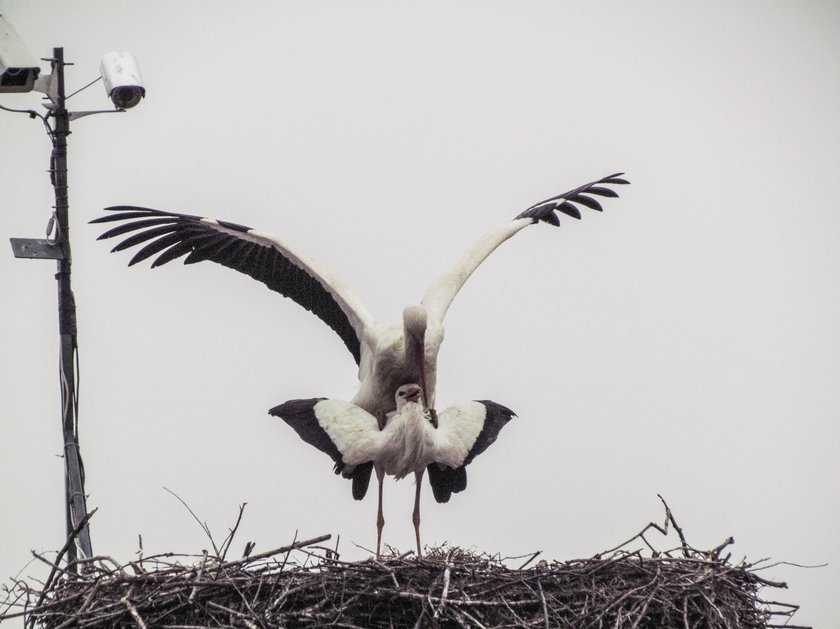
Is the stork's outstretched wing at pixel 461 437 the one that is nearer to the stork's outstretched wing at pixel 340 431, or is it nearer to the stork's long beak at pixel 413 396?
the stork's long beak at pixel 413 396

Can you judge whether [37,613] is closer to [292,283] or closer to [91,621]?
[91,621]

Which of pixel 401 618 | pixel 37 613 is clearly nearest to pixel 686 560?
pixel 401 618

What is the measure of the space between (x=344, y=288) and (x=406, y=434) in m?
1.06

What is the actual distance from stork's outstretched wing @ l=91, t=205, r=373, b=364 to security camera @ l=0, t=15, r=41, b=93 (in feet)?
3.35

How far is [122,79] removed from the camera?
6.43 meters

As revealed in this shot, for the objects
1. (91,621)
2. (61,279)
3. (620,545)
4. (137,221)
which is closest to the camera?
(91,621)

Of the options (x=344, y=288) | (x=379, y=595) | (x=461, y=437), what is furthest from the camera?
(x=344, y=288)

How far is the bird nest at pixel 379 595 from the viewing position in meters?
5.64

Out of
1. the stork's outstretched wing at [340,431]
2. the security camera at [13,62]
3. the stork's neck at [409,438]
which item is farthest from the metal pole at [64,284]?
the stork's neck at [409,438]

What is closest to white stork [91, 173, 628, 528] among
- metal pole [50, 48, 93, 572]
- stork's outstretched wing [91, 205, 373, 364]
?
stork's outstretched wing [91, 205, 373, 364]

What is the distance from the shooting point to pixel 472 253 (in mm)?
7871

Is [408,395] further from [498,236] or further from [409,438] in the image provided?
[498,236]

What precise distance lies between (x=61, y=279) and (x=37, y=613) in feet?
→ 4.92

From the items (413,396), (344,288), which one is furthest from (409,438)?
(344,288)
